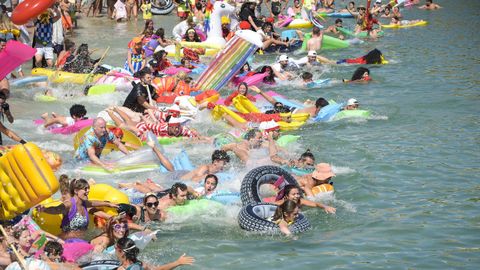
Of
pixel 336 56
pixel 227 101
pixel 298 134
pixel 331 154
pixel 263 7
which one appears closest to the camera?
pixel 331 154

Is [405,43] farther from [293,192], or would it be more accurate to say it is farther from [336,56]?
[293,192]

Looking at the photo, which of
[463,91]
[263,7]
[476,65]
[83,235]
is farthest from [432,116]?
[263,7]

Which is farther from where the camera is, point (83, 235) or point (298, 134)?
point (298, 134)

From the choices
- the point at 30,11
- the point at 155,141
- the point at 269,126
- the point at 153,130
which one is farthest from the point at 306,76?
the point at 155,141

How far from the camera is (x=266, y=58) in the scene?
65.0 feet

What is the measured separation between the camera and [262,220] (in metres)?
8.57

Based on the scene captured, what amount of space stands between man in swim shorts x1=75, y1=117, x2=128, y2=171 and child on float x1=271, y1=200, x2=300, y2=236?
9.48 ft

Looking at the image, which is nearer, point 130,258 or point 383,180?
point 130,258

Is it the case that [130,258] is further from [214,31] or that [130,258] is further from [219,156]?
[214,31]

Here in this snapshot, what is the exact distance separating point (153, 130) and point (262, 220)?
400 centimetres

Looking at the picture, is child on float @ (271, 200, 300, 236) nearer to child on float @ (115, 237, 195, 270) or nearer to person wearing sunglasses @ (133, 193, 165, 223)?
person wearing sunglasses @ (133, 193, 165, 223)

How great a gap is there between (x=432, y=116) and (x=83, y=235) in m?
7.66

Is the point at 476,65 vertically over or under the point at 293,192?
under

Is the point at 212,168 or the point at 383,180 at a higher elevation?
the point at 212,168
